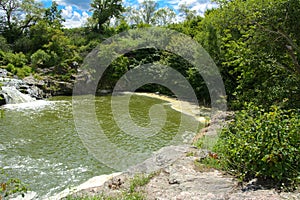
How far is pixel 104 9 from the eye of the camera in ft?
105

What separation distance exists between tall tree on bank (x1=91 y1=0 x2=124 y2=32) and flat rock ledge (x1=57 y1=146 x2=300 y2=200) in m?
29.4

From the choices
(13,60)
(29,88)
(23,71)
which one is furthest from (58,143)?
(13,60)

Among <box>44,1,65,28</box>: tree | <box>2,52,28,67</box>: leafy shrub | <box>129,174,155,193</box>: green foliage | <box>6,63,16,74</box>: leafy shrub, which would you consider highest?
<box>44,1,65,28</box>: tree

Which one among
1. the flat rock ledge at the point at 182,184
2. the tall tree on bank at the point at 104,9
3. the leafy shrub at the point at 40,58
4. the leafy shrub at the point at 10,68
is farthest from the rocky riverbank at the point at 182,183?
the tall tree on bank at the point at 104,9

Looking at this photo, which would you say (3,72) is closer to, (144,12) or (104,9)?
(104,9)

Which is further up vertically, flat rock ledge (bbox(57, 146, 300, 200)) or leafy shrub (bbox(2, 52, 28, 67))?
leafy shrub (bbox(2, 52, 28, 67))

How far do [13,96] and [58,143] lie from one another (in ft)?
28.4

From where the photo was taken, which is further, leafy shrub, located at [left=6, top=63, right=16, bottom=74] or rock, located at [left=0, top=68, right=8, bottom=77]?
leafy shrub, located at [left=6, top=63, right=16, bottom=74]

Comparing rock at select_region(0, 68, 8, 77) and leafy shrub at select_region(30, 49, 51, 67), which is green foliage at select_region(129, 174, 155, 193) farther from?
leafy shrub at select_region(30, 49, 51, 67)

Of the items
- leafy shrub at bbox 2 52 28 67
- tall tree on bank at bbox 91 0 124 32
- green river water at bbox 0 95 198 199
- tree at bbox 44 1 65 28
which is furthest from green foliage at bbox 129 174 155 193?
tree at bbox 44 1 65 28

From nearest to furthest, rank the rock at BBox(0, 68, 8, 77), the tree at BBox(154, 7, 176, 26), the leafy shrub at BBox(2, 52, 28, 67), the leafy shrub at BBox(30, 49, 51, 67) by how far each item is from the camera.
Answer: the rock at BBox(0, 68, 8, 77) → the leafy shrub at BBox(2, 52, 28, 67) → the leafy shrub at BBox(30, 49, 51, 67) → the tree at BBox(154, 7, 176, 26)

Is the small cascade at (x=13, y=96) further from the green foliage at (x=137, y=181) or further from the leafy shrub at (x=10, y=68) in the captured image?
the green foliage at (x=137, y=181)

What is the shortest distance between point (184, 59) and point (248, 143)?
16640 mm

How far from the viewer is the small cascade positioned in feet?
48.8
